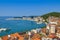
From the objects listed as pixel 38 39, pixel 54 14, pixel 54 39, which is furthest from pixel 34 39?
pixel 54 14

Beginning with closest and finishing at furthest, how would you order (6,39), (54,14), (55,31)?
1. (6,39)
2. (55,31)
3. (54,14)

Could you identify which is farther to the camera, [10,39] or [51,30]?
[51,30]

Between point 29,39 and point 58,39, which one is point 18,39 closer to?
point 29,39

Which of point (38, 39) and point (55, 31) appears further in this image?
point (55, 31)

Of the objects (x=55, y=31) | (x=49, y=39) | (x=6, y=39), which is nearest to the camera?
(x=49, y=39)

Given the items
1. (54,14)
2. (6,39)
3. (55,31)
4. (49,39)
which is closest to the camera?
(49,39)

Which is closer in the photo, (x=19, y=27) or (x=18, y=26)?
(x=19, y=27)

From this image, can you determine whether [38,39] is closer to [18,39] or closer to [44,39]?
[44,39]

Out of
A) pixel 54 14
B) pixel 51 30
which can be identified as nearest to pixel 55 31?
pixel 51 30

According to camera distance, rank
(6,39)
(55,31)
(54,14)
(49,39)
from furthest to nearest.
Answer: (54,14), (55,31), (6,39), (49,39)
